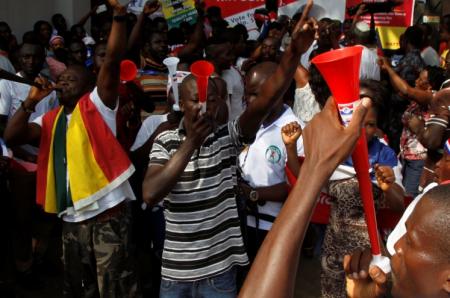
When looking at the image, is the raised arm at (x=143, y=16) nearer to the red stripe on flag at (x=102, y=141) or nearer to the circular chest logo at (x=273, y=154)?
the red stripe on flag at (x=102, y=141)

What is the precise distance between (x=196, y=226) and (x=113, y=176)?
75 cm

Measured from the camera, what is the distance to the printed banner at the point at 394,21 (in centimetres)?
778

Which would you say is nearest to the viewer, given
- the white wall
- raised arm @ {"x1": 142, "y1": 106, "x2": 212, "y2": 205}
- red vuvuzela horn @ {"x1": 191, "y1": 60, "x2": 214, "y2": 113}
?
raised arm @ {"x1": 142, "y1": 106, "x2": 212, "y2": 205}

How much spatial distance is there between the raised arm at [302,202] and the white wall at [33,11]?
774cm

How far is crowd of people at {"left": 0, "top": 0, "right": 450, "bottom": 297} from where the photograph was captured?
4.16 feet

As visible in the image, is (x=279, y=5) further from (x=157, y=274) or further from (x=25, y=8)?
(x=157, y=274)

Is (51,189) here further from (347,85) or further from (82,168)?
(347,85)

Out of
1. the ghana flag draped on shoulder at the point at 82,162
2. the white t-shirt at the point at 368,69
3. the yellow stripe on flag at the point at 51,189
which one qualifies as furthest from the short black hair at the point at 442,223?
the yellow stripe on flag at the point at 51,189

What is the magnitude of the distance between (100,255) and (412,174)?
8.93 ft

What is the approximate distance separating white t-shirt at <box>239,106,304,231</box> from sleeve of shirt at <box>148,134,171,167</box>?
77cm

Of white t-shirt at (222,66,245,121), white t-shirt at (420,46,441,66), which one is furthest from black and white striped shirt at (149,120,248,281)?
white t-shirt at (420,46,441,66)

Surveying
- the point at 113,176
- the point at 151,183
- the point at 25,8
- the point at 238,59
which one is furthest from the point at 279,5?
the point at 151,183

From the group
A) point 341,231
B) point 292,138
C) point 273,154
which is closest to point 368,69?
point 273,154

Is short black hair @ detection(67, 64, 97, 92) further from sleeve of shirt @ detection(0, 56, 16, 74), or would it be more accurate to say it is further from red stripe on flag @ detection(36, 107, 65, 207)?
sleeve of shirt @ detection(0, 56, 16, 74)
